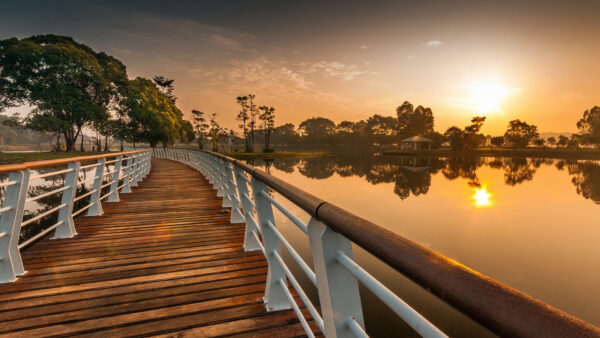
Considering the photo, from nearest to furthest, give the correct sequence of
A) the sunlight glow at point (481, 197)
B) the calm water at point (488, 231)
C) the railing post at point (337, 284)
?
the railing post at point (337, 284) < the calm water at point (488, 231) < the sunlight glow at point (481, 197)

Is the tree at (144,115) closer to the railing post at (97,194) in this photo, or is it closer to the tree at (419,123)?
the railing post at (97,194)

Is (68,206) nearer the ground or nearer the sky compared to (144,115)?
nearer the ground

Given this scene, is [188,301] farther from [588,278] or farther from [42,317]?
[588,278]

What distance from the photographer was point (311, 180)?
2684cm

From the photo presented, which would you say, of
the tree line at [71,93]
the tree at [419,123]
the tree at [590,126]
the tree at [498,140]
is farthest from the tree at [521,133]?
the tree line at [71,93]

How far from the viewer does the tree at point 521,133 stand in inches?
2496

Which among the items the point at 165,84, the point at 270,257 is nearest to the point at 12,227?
the point at 270,257

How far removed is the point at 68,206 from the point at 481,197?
2302cm

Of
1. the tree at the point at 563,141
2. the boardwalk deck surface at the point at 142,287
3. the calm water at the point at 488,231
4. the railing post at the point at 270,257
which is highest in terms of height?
the tree at the point at 563,141

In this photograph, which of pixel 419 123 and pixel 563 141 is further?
pixel 563 141

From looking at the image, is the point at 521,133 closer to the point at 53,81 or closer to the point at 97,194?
the point at 97,194

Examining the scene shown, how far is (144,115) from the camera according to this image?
32531 mm

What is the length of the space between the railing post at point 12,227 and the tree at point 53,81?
1405 inches

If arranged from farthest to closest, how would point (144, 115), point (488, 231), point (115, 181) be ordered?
point (144, 115), point (488, 231), point (115, 181)
